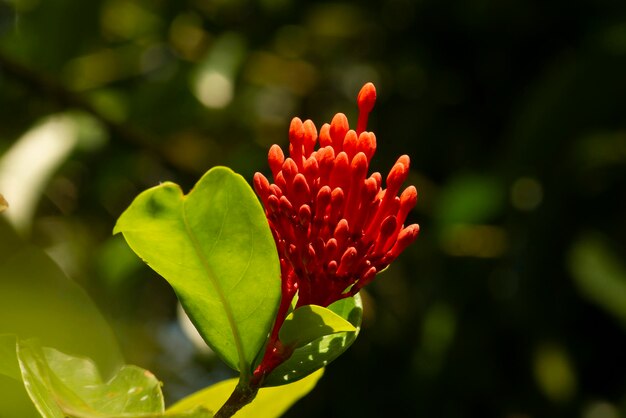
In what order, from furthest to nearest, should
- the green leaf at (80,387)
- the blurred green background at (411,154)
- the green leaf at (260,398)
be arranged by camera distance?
the blurred green background at (411,154) < the green leaf at (260,398) < the green leaf at (80,387)

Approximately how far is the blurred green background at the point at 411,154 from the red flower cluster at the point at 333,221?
1500 millimetres

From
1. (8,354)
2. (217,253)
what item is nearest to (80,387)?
(8,354)

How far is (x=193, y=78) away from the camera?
272 cm

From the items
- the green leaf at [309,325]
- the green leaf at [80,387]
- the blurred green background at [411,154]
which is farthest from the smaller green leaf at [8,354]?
the blurred green background at [411,154]

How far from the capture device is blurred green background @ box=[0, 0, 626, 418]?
2.60 m

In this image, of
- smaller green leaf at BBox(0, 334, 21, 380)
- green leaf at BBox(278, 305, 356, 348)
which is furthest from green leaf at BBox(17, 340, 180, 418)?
green leaf at BBox(278, 305, 356, 348)

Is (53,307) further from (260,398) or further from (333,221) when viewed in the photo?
(333,221)

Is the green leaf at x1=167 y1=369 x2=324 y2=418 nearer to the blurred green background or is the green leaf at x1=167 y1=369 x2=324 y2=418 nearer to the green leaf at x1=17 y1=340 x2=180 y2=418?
the green leaf at x1=17 y1=340 x2=180 y2=418

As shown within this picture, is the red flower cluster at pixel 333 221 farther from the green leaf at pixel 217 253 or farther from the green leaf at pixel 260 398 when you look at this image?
the green leaf at pixel 260 398

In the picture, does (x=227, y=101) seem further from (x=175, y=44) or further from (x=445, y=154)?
(x=445, y=154)

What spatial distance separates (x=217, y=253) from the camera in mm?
907

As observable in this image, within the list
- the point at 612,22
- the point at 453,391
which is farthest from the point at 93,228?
the point at 612,22

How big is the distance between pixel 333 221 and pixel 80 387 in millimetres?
302

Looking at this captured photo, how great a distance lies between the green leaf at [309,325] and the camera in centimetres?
91
